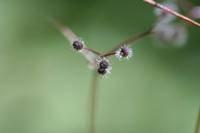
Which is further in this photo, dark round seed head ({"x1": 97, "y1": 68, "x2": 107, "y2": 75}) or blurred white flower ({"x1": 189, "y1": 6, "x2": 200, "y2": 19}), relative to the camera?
blurred white flower ({"x1": 189, "y1": 6, "x2": 200, "y2": 19})

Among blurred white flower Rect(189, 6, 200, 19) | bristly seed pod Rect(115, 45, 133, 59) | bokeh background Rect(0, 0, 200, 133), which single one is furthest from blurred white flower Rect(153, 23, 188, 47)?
bokeh background Rect(0, 0, 200, 133)

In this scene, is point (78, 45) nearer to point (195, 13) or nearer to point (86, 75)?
point (195, 13)

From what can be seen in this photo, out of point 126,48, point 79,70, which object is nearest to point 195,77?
point 79,70

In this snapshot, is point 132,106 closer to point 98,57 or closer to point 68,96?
point 68,96

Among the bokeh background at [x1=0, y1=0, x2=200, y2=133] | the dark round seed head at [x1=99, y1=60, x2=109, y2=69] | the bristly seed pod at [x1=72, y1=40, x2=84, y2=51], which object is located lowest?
the dark round seed head at [x1=99, y1=60, x2=109, y2=69]

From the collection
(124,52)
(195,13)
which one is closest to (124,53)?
(124,52)

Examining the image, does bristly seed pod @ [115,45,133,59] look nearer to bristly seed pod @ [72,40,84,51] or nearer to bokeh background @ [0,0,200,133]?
bristly seed pod @ [72,40,84,51]
